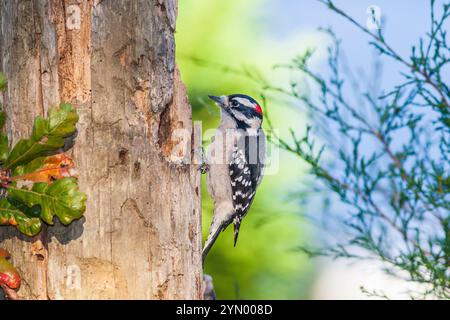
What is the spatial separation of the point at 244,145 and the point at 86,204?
95.1 inches

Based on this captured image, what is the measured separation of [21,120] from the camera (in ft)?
10.4

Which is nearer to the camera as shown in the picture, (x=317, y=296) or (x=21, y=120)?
(x=21, y=120)

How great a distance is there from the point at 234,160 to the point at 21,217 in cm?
249

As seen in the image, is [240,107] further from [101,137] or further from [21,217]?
[21,217]

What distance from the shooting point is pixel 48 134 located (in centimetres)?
296

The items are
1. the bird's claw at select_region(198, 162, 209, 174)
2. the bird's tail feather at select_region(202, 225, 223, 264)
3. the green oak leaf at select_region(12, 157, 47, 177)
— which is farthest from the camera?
the bird's claw at select_region(198, 162, 209, 174)

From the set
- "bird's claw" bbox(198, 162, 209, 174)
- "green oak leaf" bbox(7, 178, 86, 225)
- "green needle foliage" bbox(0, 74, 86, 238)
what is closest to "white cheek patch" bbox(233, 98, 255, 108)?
"bird's claw" bbox(198, 162, 209, 174)

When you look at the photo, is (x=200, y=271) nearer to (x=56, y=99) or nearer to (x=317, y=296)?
(x=56, y=99)

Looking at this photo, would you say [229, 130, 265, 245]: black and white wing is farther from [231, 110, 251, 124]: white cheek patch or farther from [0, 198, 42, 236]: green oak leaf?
[0, 198, 42, 236]: green oak leaf

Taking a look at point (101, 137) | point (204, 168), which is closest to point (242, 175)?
point (204, 168)

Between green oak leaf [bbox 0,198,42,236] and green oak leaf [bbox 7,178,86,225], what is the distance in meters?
0.03

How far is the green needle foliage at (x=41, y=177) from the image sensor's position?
2.98 m

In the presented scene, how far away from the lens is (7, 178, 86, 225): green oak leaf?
2979 millimetres
